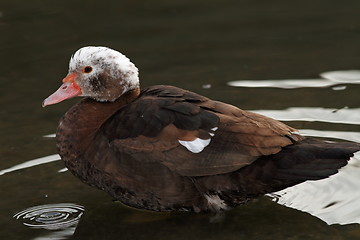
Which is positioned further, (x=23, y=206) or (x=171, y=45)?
(x=171, y=45)

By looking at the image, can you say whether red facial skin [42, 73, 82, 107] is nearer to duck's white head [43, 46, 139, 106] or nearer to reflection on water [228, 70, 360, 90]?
duck's white head [43, 46, 139, 106]

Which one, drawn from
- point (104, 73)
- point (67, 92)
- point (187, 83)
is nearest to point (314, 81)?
point (187, 83)

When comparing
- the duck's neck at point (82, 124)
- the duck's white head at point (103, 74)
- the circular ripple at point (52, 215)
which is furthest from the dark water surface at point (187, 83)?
the duck's white head at point (103, 74)

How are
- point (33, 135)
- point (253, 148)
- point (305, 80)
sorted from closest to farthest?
1. point (253, 148)
2. point (33, 135)
3. point (305, 80)

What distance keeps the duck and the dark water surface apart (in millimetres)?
246

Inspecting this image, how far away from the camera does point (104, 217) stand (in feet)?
16.6

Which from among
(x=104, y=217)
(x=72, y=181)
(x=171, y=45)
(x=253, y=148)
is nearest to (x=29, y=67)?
(x=171, y=45)

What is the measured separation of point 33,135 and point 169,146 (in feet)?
6.26

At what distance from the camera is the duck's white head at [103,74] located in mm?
5094

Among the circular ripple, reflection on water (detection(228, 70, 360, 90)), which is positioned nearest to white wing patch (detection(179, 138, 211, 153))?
the circular ripple

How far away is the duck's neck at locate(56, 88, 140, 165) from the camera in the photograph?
4918 mm

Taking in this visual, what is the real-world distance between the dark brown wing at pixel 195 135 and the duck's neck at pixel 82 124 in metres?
0.19

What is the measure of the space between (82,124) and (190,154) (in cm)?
80

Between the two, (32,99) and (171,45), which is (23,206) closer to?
(32,99)
